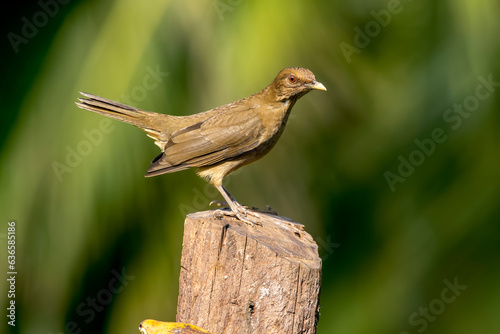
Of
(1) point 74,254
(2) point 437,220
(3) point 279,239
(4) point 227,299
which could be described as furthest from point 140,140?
(2) point 437,220

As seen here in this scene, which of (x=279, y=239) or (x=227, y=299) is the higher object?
(x=279, y=239)

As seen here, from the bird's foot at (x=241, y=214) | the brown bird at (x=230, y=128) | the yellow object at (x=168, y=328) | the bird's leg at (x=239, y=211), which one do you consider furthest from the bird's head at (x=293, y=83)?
the yellow object at (x=168, y=328)

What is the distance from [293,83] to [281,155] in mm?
958

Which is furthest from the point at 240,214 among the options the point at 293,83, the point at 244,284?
the point at 293,83

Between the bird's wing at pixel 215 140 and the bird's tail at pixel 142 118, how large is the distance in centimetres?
17

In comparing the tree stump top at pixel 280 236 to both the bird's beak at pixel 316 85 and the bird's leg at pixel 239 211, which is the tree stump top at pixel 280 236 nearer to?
the bird's leg at pixel 239 211

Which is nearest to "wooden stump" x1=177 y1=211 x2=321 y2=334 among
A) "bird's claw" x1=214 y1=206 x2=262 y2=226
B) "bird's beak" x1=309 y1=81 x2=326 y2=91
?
"bird's claw" x1=214 y1=206 x2=262 y2=226

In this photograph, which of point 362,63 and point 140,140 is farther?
point 362,63

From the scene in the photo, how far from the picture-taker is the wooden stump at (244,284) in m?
3.53

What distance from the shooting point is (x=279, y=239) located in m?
4.03

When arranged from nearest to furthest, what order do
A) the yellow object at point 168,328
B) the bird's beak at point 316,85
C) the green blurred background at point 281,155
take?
1. the yellow object at point 168,328
2. the bird's beak at point 316,85
3. the green blurred background at point 281,155

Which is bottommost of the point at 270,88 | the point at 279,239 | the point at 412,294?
the point at 412,294

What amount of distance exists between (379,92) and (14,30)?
342 cm

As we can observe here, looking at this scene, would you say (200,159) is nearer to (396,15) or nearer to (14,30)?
(14,30)
